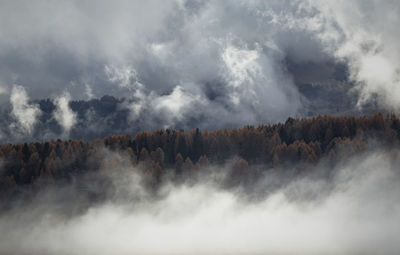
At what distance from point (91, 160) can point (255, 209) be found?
65.3 metres

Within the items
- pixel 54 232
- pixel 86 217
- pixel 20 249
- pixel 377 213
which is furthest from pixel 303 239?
pixel 20 249

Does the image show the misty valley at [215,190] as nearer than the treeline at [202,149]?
Yes

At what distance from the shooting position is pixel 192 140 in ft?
500

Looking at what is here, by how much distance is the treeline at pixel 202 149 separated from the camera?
451 feet

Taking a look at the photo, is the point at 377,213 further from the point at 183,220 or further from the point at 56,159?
the point at 56,159

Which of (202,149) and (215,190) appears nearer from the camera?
(215,190)

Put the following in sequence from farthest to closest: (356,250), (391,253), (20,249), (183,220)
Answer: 1. (183,220)
2. (20,249)
3. (356,250)
4. (391,253)

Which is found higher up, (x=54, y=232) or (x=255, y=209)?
(x=255, y=209)

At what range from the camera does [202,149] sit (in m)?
150

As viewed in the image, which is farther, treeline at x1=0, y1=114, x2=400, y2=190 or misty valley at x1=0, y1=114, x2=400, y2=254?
treeline at x1=0, y1=114, x2=400, y2=190

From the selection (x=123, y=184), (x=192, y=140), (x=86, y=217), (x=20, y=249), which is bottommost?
(x=20, y=249)

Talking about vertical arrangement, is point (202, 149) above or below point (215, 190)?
above

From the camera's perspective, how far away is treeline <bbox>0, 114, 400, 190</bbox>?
138 metres

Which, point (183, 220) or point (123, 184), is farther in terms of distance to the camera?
point (183, 220)
